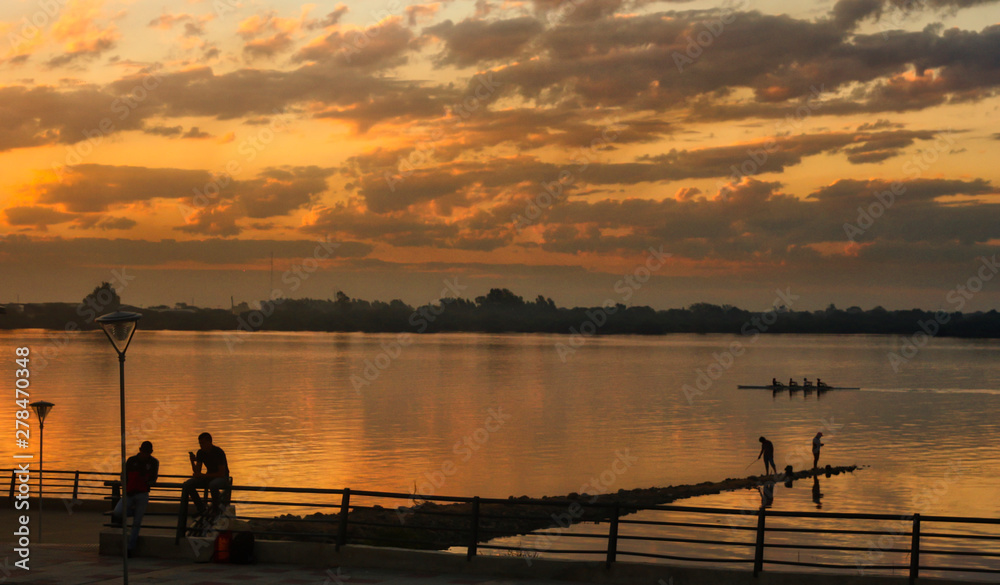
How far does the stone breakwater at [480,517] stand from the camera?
Answer: 32500 millimetres

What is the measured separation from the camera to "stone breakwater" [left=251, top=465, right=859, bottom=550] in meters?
32.5

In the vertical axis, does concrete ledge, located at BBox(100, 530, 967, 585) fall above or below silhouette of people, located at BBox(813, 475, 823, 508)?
above

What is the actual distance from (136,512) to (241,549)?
2287 mm

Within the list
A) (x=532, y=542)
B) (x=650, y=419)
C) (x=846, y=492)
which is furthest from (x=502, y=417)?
(x=532, y=542)

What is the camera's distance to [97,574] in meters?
15.6

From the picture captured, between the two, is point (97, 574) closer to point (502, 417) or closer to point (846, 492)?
point (846, 492)

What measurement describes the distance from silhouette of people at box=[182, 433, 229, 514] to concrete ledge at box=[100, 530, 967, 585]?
80cm

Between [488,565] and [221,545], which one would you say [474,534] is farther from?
[221,545]

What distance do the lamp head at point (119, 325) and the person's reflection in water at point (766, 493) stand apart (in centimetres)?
3609

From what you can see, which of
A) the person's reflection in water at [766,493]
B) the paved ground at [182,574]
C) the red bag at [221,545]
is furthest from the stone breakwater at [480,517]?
the paved ground at [182,574]

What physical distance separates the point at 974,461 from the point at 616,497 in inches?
1398

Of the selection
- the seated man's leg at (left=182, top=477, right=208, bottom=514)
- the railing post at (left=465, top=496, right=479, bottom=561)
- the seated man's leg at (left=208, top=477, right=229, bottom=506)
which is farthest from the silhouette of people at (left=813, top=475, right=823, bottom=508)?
the seated man's leg at (left=182, top=477, right=208, bottom=514)

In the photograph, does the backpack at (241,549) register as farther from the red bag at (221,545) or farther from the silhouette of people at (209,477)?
the silhouette of people at (209,477)

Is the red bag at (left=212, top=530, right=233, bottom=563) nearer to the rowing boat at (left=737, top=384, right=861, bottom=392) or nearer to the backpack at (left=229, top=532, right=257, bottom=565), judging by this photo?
the backpack at (left=229, top=532, right=257, bottom=565)
